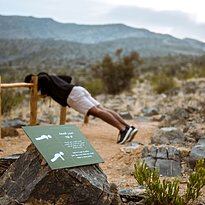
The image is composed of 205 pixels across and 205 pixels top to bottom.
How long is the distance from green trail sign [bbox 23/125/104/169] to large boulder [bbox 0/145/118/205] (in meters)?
0.06

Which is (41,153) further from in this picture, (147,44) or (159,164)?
(147,44)

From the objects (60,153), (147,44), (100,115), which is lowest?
(147,44)

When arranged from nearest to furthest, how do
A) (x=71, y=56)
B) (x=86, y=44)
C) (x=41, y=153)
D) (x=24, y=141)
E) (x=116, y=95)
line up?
(x=41, y=153), (x=24, y=141), (x=116, y=95), (x=71, y=56), (x=86, y=44)

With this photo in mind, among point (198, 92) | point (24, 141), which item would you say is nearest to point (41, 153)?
point (24, 141)

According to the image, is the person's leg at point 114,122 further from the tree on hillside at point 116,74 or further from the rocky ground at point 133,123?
the tree on hillside at point 116,74

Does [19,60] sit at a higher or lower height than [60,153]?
lower

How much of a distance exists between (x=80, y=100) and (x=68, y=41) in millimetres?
55944

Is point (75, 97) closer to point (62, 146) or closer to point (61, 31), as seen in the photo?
point (62, 146)

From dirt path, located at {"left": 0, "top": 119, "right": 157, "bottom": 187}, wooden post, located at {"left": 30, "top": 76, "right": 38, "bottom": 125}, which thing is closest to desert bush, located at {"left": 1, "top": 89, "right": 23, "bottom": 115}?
dirt path, located at {"left": 0, "top": 119, "right": 157, "bottom": 187}

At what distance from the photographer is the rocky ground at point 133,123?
5986 millimetres

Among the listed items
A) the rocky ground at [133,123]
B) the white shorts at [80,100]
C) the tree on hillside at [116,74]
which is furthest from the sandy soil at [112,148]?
the tree on hillside at [116,74]

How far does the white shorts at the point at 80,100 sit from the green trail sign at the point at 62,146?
3.73 m

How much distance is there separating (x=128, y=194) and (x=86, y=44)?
221 feet

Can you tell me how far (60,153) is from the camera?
371cm
